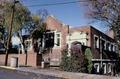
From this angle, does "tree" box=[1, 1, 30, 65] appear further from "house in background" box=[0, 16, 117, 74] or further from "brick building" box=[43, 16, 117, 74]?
"brick building" box=[43, 16, 117, 74]

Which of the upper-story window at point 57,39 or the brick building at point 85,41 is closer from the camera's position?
the brick building at point 85,41

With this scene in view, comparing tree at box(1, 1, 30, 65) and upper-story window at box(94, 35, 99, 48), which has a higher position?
tree at box(1, 1, 30, 65)

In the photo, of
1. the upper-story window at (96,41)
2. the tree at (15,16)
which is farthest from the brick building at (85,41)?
the tree at (15,16)

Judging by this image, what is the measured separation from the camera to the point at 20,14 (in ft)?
162

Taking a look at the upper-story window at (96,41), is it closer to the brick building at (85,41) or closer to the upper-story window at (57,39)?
the brick building at (85,41)

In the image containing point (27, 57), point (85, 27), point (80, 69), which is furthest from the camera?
point (85, 27)

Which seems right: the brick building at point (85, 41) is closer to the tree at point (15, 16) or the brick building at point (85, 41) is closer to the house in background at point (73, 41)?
the house in background at point (73, 41)

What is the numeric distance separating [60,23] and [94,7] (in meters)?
7.14

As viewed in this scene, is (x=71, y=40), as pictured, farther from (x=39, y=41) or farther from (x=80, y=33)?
(x=39, y=41)

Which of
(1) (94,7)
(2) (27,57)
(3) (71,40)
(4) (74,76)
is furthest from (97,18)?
(4) (74,76)

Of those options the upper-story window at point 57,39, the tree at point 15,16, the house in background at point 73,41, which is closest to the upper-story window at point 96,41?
the house in background at point 73,41

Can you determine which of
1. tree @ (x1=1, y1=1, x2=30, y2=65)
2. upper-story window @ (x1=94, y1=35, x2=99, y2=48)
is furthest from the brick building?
tree @ (x1=1, y1=1, x2=30, y2=65)

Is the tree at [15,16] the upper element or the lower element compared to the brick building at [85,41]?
upper

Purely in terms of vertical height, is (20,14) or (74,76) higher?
(20,14)
